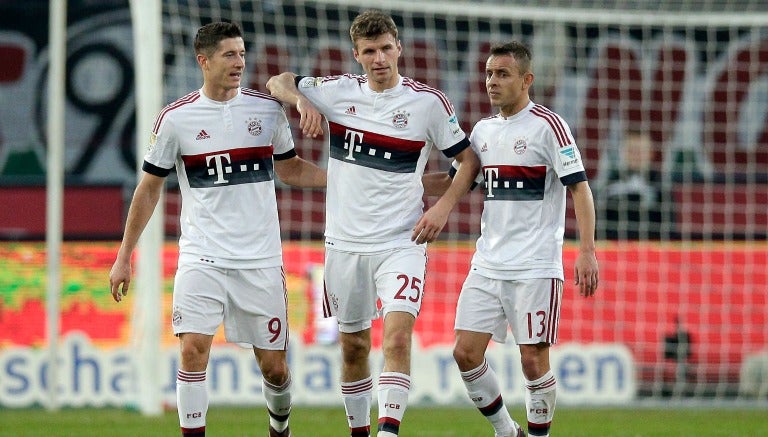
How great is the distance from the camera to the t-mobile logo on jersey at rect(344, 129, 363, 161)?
7.20 metres

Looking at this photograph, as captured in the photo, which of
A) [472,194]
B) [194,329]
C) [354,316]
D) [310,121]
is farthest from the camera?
[472,194]

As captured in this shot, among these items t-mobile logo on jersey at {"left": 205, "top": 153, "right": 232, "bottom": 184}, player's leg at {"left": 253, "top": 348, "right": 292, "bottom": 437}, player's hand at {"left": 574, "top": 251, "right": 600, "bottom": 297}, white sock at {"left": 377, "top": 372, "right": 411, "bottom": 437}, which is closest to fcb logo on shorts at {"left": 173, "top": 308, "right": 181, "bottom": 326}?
player's leg at {"left": 253, "top": 348, "right": 292, "bottom": 437}

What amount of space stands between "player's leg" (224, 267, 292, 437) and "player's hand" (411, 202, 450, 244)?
2.60ft

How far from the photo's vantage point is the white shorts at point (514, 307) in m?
7.41

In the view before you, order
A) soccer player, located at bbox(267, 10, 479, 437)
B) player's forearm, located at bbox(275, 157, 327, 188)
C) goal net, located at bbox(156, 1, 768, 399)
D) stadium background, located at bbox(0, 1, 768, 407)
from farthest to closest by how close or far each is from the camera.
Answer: goal net, located at bbox(156, 1, 768, 399) → stadium background, located at bbox(0, 1, 768, 407) → player's forearm, located at bbox(275, 157, 327, 188) → soccer player, located at bbox(267, 10, 479, 437)

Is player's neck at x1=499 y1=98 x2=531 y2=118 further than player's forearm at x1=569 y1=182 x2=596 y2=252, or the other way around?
player's neck at x1=499 y1=98 x2=531 y2=118

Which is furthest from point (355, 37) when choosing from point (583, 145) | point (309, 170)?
point (583, 145)

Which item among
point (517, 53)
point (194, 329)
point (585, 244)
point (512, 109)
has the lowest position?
point (194, 329)

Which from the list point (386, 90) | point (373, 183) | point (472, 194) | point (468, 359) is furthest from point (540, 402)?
point (472, 194)

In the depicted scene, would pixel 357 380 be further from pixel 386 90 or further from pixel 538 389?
pixel 386 90

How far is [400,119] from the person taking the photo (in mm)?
7176

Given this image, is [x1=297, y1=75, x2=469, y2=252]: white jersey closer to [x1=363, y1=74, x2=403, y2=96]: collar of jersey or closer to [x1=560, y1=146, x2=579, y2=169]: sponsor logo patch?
[x1=363, y1=74, x2=403, y2=96]: collar of jersey

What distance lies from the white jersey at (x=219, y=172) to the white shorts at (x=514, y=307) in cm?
114

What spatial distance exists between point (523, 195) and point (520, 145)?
270 mm
